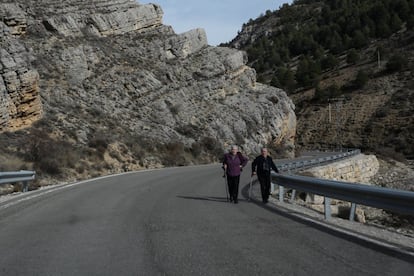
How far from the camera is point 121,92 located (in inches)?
1722

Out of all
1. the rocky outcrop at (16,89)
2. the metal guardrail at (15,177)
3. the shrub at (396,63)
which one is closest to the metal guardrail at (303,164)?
the metal guardrail at (15,177)

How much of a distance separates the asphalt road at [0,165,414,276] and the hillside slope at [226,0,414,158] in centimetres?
5654

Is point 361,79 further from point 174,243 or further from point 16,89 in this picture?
point 174,243

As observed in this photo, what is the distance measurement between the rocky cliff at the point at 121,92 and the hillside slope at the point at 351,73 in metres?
23.0

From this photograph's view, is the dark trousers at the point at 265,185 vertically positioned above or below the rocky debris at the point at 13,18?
below

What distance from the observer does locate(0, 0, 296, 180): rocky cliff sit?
100 feet

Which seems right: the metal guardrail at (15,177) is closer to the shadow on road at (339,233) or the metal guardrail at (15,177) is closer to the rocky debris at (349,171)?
the shadow on road at (339,233)

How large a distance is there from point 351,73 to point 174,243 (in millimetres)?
95705

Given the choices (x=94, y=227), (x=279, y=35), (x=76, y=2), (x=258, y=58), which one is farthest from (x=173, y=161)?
(x=279, y=35)

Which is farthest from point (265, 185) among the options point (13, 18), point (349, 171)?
point (13, 18)

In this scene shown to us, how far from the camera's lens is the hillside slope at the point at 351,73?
3051 inches

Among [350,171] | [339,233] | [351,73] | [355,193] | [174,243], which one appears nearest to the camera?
[174,243]

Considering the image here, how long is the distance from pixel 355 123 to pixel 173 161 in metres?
52.3

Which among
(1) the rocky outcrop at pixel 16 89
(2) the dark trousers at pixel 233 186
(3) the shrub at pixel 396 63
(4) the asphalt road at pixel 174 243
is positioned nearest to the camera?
(4) the asphalt road at pixel 174 243
